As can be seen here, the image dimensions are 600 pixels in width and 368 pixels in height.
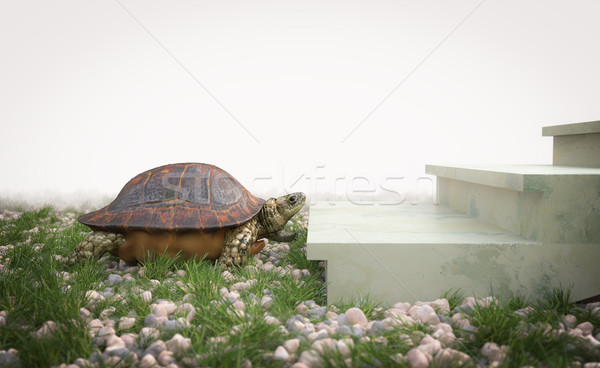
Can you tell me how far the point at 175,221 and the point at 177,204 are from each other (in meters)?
0.14

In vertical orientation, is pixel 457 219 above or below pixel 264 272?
above

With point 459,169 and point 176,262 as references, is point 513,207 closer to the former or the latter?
point 459,169

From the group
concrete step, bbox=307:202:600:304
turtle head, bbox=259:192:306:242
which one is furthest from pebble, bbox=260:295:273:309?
turtle head, bbox=259:192:306:242

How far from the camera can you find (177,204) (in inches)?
98.6

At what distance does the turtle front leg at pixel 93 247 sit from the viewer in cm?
249

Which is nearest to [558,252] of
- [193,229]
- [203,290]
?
[203,290]

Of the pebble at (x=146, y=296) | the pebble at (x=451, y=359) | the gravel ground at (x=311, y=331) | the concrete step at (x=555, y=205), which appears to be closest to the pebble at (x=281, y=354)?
the gravel ground at (x=311, y=331)

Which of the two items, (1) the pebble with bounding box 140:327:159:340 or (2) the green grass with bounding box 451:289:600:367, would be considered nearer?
(2) the green grass with bounding box 451:289:600:367

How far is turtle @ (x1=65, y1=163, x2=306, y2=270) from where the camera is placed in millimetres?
2438

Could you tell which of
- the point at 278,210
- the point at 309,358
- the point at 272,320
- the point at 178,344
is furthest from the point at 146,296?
the point at 278,210

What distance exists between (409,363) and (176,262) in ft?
5.57

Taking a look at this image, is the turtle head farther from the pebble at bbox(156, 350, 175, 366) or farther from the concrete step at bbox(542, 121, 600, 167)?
the concrete step at bbox(542, 121, 600, 167)

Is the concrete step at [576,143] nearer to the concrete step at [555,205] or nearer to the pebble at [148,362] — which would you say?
the concrete step at [555,205]

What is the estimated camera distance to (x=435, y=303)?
6.24 ft
